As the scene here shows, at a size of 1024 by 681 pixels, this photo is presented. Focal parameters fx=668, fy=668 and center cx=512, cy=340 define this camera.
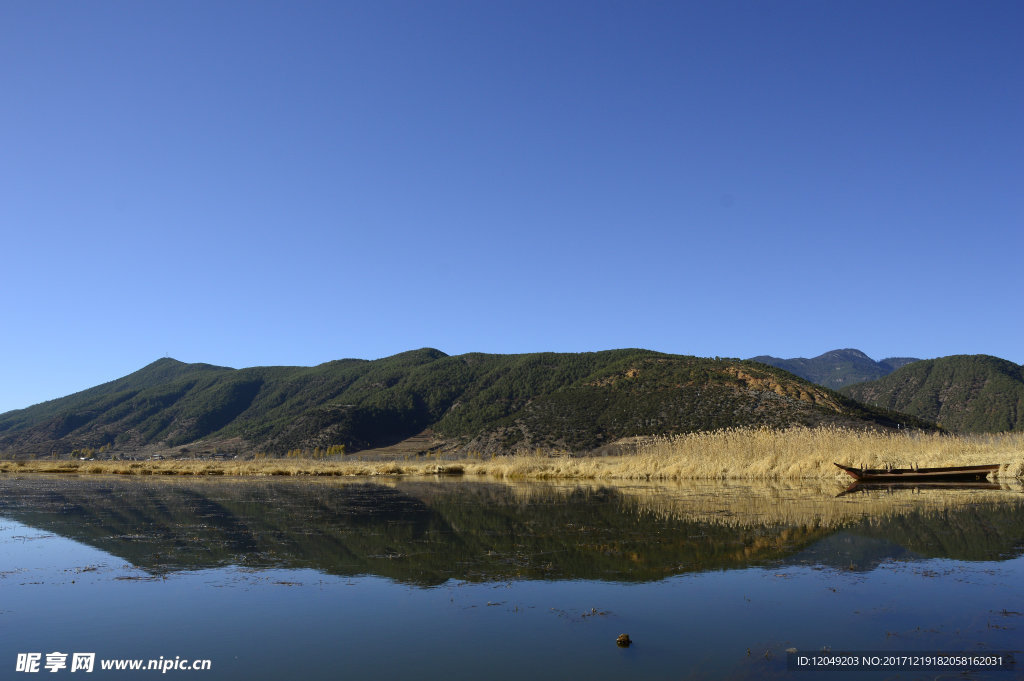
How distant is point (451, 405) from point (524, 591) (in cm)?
10938

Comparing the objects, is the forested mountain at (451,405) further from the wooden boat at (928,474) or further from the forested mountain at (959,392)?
the forested mountain at (959,392)

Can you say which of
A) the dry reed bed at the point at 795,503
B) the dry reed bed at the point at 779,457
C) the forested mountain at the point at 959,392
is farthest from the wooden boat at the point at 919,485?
the forested mountain at the point at 959,392

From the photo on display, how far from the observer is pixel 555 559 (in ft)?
41.9

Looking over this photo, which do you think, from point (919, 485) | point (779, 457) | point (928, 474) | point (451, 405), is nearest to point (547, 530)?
point (919, 485)

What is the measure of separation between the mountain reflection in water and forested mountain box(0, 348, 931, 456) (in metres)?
44.0

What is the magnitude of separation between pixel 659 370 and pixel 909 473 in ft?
212

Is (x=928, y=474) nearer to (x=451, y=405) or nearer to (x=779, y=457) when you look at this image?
(x=779, y=457)

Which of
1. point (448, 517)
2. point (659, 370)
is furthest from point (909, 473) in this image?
point (659, 370)

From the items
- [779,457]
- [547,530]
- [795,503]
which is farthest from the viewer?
[779,457]

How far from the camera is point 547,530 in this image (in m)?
16.6

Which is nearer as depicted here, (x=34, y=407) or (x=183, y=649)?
(x=183, y=649)

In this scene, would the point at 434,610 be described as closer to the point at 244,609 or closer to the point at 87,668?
the point at 244,609

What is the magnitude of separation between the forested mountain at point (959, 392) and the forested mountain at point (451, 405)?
39714 millimetres

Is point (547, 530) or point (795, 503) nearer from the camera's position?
point (547, 530)
